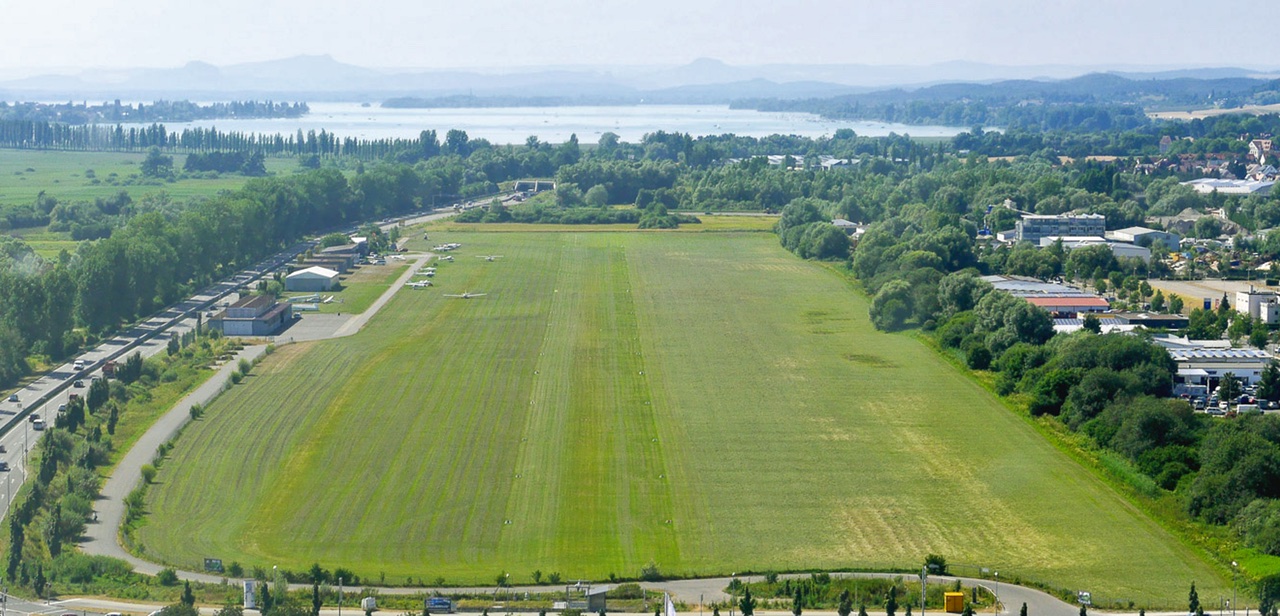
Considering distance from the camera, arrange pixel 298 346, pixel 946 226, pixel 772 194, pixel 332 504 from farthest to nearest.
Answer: pixel 772 194, pixel 946 226, pixel 298 346, pixel 332 504

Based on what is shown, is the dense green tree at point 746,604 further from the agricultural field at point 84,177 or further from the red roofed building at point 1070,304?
the agricultural field at point 84,177

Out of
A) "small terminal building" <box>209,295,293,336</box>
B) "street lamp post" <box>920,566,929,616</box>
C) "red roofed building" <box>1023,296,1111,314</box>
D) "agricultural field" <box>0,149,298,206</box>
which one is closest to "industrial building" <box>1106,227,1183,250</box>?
"red roofed building" <box>1023,296,1111,314</box>

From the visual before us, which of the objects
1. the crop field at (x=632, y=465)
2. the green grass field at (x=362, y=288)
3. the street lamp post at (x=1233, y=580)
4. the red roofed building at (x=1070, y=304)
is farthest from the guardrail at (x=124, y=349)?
the red roofed building at (x=1070, y=304)

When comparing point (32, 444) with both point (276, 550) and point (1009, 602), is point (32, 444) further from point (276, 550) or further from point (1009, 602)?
point (1009, 602)

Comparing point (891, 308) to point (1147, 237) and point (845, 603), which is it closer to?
point (1147, 237)

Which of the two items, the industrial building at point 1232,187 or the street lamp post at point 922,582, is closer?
the street lamp post at point 922,582

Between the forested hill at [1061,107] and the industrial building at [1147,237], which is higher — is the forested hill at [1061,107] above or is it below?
above

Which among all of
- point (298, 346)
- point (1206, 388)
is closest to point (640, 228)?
point (298, 346)
